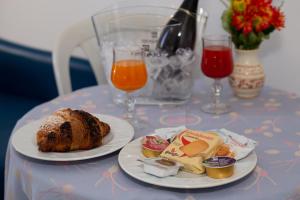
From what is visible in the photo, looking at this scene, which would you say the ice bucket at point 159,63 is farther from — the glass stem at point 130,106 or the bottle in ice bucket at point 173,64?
the glass stem at point 130,106

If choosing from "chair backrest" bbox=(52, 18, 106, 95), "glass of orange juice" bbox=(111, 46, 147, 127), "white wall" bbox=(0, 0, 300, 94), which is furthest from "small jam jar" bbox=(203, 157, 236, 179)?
"chair backrest" bbox=(52, 18, 106, 95)

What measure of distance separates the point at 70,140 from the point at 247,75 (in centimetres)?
66

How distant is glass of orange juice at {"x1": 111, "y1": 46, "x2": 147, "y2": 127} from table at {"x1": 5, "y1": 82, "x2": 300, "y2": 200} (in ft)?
0.42

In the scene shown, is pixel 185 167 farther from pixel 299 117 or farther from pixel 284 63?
pixel 284 63

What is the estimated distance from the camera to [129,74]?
51.7 inches

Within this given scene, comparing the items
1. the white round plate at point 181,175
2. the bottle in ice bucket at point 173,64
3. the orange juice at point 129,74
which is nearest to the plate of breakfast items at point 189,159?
the white round plate at point 181,175

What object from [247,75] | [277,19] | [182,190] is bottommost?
[182,190]

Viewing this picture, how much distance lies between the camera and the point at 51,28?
99.7 inches

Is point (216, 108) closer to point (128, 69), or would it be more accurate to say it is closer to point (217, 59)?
point (217, 59)

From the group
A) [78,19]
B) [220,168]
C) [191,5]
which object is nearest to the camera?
[220,168]

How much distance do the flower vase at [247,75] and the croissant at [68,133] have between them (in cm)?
56

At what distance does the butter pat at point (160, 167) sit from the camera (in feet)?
3.31

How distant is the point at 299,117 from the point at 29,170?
0.76 meters

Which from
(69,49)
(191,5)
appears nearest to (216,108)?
(191,5)
